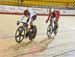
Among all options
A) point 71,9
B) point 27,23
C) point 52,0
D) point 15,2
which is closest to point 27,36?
point 27,23

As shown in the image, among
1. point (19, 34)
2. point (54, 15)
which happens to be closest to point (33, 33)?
point (19, 34)

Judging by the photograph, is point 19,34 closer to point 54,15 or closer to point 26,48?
point 26,48

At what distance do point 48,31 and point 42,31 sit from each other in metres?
0.05

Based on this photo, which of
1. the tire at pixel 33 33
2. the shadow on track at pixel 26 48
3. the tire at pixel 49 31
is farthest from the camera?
the tire at pixel 49 31

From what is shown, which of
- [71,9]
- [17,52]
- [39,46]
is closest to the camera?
[17,52]

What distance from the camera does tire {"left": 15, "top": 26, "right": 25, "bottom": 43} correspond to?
1248 millimetres

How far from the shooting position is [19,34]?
1261 mm

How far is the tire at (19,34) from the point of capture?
49.1 inches

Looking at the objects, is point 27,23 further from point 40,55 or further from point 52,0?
point 52,0

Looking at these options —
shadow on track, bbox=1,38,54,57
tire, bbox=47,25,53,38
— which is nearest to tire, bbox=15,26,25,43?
shadow on track, bbox=1,38,54,57

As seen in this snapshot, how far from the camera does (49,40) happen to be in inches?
57.2

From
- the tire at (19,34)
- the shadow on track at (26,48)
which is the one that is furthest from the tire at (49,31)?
the tire at (19,34)

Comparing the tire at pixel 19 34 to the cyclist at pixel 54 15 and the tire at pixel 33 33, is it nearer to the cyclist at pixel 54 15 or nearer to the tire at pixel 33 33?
the tire at pixel 33 33

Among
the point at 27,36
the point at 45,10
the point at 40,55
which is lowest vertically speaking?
the point at 40,55
